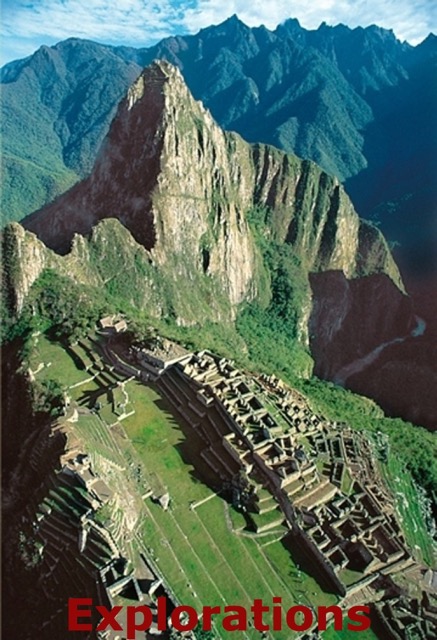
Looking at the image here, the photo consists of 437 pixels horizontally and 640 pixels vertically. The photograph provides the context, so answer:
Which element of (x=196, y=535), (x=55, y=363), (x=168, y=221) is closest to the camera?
(x=196, y=535)

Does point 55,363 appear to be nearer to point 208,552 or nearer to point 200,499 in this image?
point 200,499

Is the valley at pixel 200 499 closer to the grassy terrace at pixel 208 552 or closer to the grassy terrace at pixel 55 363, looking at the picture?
the grassy terrace at pixel 208 552

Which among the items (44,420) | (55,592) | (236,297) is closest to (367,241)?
(236,297)

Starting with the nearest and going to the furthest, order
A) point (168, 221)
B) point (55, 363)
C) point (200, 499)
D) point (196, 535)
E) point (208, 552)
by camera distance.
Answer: point (208, 552), point (196, 535), point (200, 499), point (55, 363), point (168, 221)

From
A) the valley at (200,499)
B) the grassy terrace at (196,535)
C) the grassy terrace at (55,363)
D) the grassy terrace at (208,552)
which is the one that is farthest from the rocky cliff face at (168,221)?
the grassy terrace at (208,552)

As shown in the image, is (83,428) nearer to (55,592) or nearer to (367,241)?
(55,592)

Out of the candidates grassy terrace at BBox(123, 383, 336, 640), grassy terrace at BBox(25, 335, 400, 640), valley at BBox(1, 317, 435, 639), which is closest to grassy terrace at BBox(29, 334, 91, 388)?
valley at BBox(1, 317, 435, 639)

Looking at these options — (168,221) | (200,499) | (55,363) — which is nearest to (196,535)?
(200,499)
